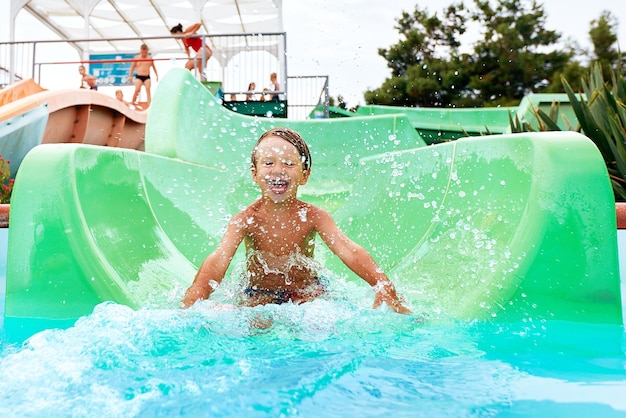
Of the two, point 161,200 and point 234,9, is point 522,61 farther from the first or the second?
point 161,200

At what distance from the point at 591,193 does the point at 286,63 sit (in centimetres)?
716

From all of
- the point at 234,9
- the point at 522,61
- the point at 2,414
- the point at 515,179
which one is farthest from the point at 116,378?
the point at 522,61

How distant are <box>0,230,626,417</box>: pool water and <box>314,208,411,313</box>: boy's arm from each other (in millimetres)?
51

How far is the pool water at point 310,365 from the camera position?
117 cm

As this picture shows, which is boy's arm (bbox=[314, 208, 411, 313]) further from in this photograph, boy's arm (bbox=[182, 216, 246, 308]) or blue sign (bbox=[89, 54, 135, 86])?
blue sign (bbox=[89, 54, 135, 86])

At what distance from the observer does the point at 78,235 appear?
6.79 feet

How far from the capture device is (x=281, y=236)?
2.16 metres

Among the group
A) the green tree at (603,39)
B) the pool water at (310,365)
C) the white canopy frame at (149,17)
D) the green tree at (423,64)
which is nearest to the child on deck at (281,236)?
the pool water at (310,365)

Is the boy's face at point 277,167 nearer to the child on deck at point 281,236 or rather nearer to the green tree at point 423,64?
the child on deck at point 281,236

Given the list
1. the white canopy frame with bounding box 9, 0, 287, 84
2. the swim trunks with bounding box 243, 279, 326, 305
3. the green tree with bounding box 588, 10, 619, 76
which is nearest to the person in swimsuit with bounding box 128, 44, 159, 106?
the white canopy frame with bounding box 9, 0, 287, 84

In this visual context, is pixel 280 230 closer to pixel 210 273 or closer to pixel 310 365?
pixel 210 273

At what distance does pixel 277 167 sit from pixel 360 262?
0.43m

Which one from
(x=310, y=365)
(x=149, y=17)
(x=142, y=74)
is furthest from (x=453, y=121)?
(x=310, y=365)

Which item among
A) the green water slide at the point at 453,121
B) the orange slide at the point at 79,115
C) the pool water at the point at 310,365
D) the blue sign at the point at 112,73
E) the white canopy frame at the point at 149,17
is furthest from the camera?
the white canopy frame at the point at 149,17
